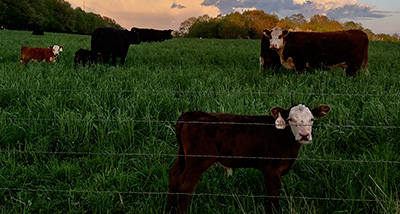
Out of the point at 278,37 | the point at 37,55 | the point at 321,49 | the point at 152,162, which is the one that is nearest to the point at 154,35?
the point at 37,55

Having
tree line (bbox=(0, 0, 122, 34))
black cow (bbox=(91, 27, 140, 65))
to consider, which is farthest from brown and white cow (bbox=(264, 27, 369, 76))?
tree line (bbox=(0, 0, 122, 34))

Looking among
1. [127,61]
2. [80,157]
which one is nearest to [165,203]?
[80,157]

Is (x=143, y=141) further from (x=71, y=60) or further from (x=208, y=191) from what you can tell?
(x=71, y=60)

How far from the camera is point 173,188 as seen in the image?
2.34 m

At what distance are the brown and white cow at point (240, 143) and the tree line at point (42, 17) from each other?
189 feet

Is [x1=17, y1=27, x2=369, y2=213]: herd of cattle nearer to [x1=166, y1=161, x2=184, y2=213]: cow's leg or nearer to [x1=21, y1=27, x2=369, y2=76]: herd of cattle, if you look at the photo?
[x1=166, y1=161, x2=184, y2=213]: cow's leg

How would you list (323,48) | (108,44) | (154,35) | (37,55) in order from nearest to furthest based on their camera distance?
(323,48) → (108,44) → (37,55) → (154,35)

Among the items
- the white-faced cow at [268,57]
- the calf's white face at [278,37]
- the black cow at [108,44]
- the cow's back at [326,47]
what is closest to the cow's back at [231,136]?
the calf's white face at [278,37]

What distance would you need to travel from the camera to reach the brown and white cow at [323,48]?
281 inches

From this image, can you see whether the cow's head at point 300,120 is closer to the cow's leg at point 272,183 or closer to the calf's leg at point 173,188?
the cow's leg at point 272,183

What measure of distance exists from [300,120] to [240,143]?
0.42 meters

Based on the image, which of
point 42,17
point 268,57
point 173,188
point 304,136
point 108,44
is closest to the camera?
point 304,136

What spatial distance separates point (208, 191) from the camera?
2699mm

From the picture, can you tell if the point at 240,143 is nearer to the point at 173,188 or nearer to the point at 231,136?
the point at 231,136
